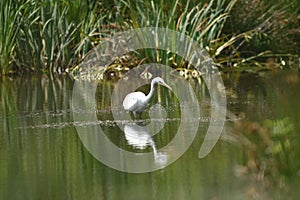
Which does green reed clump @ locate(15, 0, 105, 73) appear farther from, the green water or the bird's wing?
the bird's wing

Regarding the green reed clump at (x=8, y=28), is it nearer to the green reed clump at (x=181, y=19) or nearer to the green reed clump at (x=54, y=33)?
the green reed clump at (x=54, y=33)

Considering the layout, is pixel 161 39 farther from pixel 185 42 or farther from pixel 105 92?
pixel 105 92

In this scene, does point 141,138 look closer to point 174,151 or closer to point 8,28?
point 174,151

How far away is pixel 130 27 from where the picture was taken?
50.3 feet

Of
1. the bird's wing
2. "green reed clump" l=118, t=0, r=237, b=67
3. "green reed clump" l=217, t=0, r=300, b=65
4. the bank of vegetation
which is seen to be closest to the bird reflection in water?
the bird's wing

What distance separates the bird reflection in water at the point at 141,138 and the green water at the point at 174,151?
72 mm

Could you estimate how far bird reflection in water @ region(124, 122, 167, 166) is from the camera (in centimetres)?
786

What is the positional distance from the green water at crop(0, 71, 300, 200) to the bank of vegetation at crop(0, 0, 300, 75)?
2.88 metres

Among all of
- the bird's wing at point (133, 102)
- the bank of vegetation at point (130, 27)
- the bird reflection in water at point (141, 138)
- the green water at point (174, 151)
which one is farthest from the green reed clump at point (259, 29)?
the bird reflection in water at point (141, 138)

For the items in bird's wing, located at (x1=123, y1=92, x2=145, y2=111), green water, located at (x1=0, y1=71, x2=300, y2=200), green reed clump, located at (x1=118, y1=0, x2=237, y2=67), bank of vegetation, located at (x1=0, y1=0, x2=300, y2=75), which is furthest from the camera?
bank of vegetation, located at (x1=0, y1=0, x2=300, y2=75)

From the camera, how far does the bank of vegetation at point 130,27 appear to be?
49.5ft

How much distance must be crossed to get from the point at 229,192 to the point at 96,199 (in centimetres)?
89

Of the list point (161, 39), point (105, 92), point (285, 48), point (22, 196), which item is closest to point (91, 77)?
point (161, 39)

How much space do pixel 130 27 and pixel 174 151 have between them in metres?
7.42
